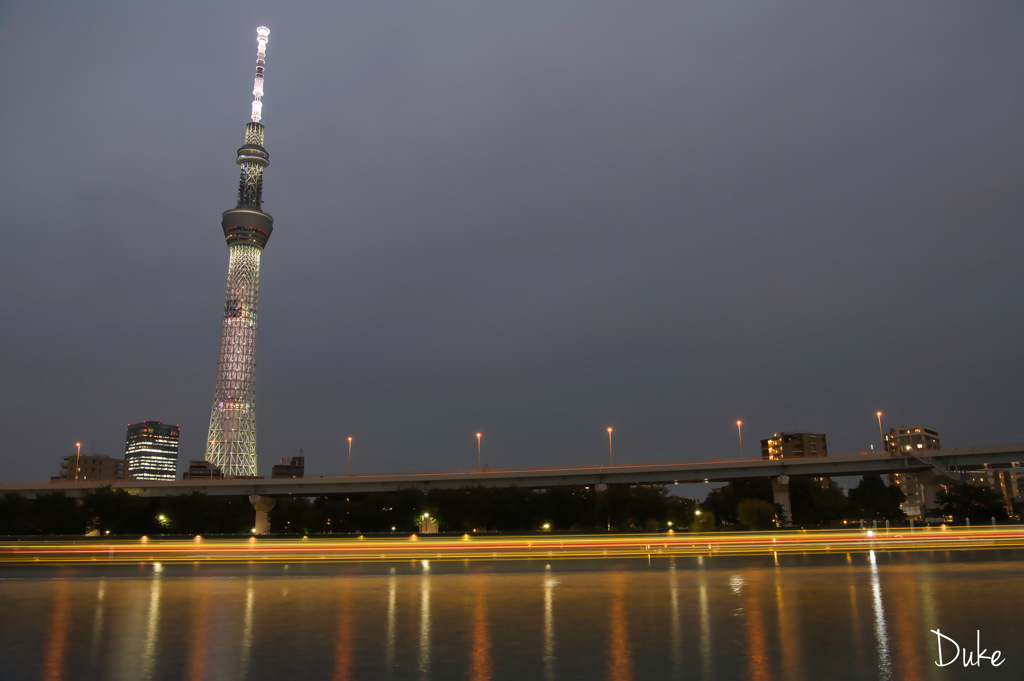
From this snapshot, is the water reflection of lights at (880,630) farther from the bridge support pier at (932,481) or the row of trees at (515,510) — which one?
the bridge support pier at (932,481)

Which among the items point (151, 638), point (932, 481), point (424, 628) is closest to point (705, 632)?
point (424, 628)

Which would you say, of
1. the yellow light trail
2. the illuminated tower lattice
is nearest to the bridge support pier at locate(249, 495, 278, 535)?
the yellow light trail

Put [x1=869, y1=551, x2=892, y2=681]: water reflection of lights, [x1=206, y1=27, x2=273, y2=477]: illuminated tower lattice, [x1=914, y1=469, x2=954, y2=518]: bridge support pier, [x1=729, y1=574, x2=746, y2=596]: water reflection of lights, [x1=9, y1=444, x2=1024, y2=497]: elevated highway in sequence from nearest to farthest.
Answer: [x1=869, y1=551, x2=892, y2=681]: water reflection of lights, [x1=729, y1=574, x2=746, y2=596]: water reflection of lights, [x1=9, y1=444, x2=1024, y2=497]: elevated highway, [x1=914, y1=469, x2=954, y2=518]: bridge support pier, [x1=206, y1=27, x2=273, y2=477]: illuminated tower lattice

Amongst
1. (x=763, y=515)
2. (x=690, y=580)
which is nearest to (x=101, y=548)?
(x=690, y=580)

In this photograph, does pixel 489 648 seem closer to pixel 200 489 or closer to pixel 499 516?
pixel 499 516

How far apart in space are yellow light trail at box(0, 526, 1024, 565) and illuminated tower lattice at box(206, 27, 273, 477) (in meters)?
146

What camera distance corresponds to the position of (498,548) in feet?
139

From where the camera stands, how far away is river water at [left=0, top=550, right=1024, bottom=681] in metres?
11.5

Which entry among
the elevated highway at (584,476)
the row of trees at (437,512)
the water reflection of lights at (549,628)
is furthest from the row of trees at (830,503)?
the water reflection of lights at (549,628)

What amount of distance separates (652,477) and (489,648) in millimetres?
87328

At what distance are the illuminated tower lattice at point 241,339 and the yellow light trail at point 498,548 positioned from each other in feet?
480

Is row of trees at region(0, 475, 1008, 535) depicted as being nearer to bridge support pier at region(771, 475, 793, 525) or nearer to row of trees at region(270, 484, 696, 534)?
row of trees at region(270, 484, 696, 534)

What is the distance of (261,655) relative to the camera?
41.4 ft

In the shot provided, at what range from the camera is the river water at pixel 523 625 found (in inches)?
451
